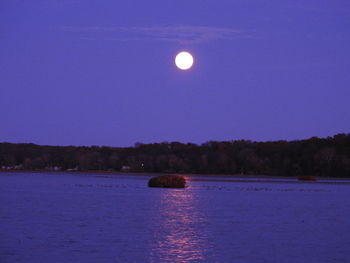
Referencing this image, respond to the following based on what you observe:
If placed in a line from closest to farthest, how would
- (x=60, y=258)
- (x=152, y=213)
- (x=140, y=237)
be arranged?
(x=60, y=258) → (x=140, y=237) → (x=152, y=213)

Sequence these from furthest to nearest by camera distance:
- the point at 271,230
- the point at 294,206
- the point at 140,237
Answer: the point at 294,206, the point at 271,230, the point at 140,237

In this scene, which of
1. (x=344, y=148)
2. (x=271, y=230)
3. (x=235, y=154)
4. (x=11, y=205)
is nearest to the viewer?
(x=271, y=230)

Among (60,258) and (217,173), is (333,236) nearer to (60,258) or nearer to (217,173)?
(60,258)

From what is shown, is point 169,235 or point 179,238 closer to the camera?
point 179,238

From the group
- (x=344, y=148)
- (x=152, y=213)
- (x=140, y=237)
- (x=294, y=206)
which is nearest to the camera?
(x=140, y=237)

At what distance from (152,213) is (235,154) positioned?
147114 millimetres

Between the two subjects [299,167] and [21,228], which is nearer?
[21,228]

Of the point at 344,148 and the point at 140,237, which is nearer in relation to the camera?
the point at 140,237

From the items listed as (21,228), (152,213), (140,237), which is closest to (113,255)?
(140,237)

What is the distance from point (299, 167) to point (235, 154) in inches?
1083

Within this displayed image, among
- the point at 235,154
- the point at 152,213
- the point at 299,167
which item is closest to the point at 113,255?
the point at 152,213

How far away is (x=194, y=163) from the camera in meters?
198

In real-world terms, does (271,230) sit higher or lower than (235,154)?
lower

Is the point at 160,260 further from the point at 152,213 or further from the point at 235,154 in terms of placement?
the point at 235,154
